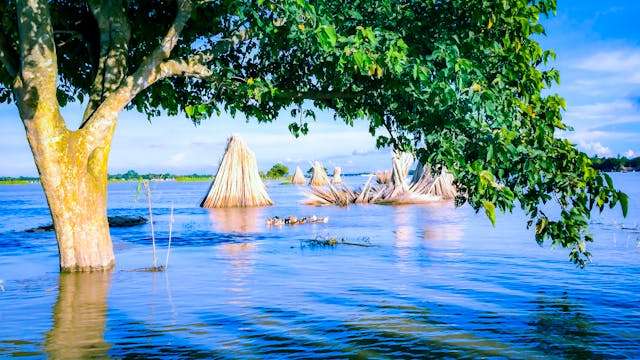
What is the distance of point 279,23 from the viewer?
10250 millimetres

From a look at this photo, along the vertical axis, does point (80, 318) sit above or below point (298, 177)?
below

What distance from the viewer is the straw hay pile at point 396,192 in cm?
3516

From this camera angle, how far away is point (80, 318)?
797 cm

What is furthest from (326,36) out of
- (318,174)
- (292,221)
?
(318,174)

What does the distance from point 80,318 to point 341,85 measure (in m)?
5.28

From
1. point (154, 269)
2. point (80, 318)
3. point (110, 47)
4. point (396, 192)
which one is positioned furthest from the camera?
Answer: point (396, 192)

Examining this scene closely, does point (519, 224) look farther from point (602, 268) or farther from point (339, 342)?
point (339, 342)

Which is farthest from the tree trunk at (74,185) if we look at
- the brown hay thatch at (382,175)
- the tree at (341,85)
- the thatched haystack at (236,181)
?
the brown hay thatch at (382,175)

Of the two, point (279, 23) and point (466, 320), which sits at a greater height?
point (279, 23)

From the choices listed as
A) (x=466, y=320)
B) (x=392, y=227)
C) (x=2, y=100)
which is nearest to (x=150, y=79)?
(x=2, y=100)

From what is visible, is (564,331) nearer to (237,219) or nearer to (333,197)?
(237,219)

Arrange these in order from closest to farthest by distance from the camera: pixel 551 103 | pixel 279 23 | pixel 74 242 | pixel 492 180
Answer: pixel 492 180 < pixel 551 103 < pixel 279 23 < pixel 74 242

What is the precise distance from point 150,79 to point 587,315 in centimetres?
733

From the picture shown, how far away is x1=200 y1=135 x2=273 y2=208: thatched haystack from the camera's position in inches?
1197
